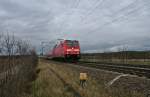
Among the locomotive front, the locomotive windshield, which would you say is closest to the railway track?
the locomotive front

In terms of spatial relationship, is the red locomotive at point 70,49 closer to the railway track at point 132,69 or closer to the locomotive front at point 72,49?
the locomotive front at point 72,49

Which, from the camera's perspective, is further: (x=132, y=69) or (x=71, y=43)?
(x=71, y=43)

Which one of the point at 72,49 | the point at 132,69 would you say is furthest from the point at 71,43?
the point at 132,69

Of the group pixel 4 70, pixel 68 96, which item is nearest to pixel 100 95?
pixel 68 96

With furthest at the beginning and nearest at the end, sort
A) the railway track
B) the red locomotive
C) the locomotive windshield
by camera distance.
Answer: the locomotive windshield, the red locomotive, the railway track

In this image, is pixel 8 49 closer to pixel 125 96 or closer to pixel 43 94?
pixel 43 94

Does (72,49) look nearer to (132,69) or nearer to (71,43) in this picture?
(71,43)

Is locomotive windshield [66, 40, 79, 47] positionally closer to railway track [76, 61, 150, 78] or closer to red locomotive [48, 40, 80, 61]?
red locomotive [48, 40, 80, 61]

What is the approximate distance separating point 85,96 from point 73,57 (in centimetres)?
3295

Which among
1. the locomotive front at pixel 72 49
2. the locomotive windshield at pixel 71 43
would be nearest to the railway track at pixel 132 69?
the locomotive front at pixel 72 49

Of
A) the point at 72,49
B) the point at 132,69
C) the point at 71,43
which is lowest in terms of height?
the point at 132,69

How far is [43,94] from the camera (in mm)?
10195

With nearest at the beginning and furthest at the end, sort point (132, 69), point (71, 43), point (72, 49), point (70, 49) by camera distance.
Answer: point (132, 69), point (70, 49), point (72, 49), point (71, 43)

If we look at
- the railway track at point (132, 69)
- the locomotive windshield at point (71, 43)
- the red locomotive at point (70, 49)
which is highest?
the locomotive windshield at point (71, 43)
